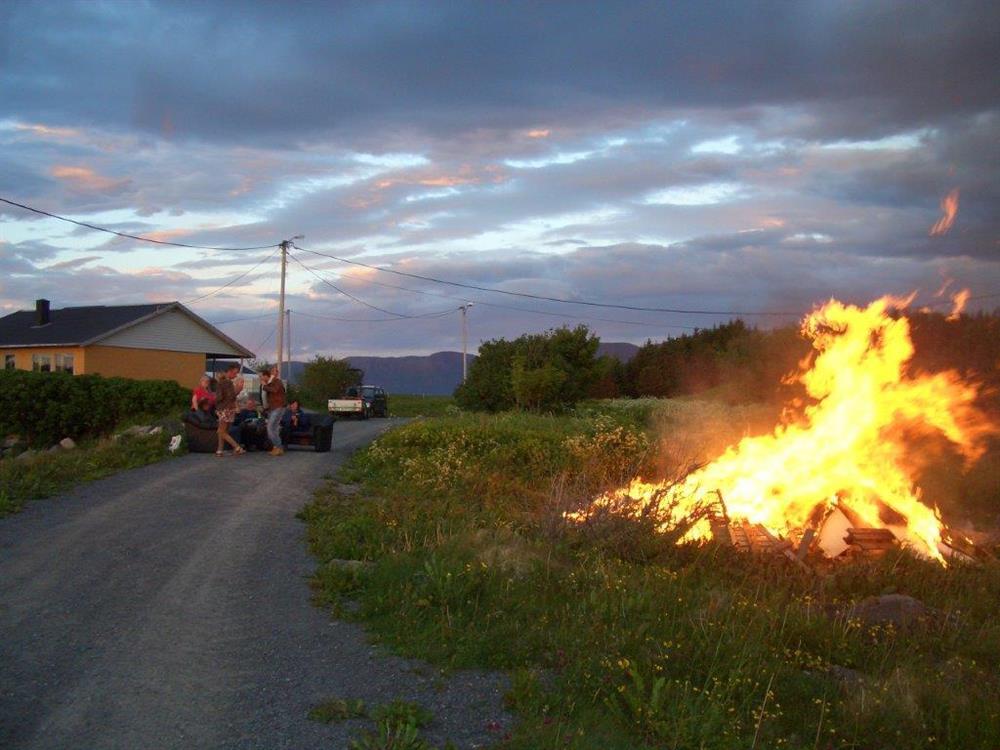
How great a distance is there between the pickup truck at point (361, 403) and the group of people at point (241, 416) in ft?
81.0

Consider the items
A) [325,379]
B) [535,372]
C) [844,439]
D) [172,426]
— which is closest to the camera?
[844,439]

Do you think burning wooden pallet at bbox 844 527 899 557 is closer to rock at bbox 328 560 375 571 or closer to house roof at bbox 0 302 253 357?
rock at bbox 328 560 375 571

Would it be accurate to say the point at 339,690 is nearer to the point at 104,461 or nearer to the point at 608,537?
the point at 608,537

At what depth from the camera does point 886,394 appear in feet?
45.7

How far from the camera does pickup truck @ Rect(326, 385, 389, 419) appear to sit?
44.9 m

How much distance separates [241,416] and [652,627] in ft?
46.7

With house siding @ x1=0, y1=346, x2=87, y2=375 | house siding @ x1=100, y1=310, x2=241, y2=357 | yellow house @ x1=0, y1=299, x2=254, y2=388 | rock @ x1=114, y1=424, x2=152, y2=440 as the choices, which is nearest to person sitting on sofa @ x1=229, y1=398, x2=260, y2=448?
rock @ x1=114, y1=424, x2=152, y2=440

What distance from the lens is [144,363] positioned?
42.2 metres

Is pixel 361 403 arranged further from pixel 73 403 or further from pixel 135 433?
pixel 135 433

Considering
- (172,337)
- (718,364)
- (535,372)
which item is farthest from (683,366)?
(172,337)

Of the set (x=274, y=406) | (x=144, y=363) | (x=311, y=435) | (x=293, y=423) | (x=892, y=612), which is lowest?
(x=892, y=612)

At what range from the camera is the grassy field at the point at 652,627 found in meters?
5.92

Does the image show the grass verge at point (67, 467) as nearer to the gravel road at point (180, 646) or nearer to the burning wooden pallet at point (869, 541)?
the gravel road at point (180, 646)

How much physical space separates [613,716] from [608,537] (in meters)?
4.87
